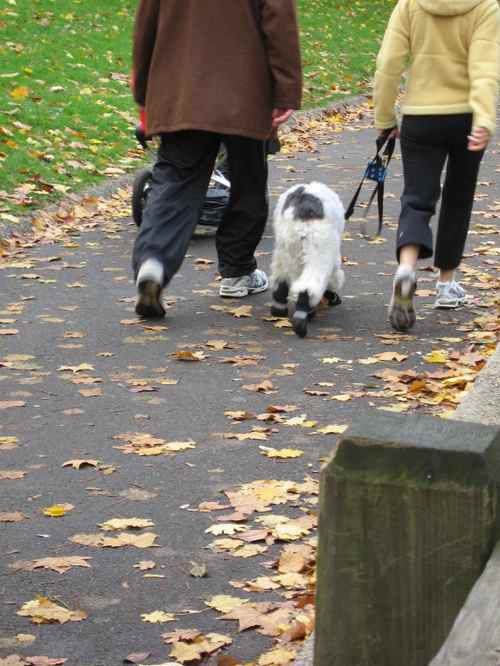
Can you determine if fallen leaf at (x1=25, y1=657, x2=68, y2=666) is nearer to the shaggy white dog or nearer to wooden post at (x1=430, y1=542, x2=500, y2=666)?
wooden post at (x1=430, y1=542, x2=500, y2=666)

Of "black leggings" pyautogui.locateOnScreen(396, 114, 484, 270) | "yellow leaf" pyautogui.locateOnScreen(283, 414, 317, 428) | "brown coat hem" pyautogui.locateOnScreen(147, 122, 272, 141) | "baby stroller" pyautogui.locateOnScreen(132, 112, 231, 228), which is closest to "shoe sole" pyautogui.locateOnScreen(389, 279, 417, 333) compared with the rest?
"black leggings" pyautogui.locateOnScreen(396, 114, 484, 270)

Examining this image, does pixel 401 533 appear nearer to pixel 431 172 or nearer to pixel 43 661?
pixel 43 661

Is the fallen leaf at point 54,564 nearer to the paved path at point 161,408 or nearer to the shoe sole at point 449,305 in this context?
the paved path at point 161,408

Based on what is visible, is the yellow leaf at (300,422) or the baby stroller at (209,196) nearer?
the yellow leaf at (300,422)

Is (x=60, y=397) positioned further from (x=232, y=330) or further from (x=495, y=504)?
(x=495, y=504)

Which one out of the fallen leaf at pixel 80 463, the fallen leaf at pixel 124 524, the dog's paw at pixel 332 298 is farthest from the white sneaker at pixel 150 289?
the fallen leaf at pixel 124 524

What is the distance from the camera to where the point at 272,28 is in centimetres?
688

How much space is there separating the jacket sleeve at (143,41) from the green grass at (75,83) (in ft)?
9.21

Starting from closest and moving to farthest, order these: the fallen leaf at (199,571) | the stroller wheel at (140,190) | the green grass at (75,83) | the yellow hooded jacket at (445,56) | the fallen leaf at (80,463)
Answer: the fallen leaf at (199,571)
the fallen leaf at (80,463)
the yellow hooded jacket at (445,56)
the stroller wheel at (140,190)
the green grass at (75,83)

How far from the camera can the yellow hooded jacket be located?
654cm

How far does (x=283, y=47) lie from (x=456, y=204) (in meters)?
1.28

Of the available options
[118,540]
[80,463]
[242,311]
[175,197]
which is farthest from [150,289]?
[118,540]

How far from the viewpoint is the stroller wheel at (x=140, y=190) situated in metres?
9.23

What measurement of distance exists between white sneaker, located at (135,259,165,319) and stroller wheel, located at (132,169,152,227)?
2112 millimetres
